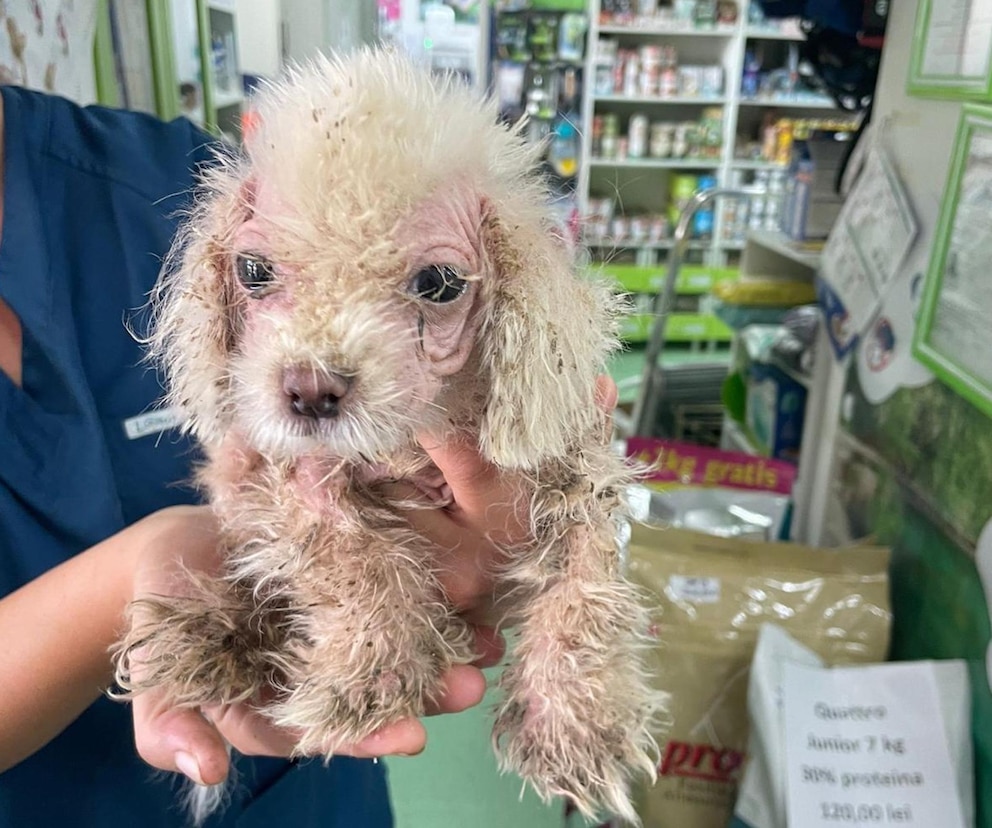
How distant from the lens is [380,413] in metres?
0.37

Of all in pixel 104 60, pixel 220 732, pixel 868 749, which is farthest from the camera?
pixel 104 60

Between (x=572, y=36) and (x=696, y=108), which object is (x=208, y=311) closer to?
(x=572, y=36)

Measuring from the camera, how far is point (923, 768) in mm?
952

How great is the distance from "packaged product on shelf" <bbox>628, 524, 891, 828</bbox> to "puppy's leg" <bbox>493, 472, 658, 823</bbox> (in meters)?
0.63

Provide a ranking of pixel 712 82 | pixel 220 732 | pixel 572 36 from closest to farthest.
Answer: pixel 220 732 → pixel 572 36 → pixel 712 82

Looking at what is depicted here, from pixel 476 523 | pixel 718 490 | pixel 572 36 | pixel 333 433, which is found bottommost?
pixel 718 490

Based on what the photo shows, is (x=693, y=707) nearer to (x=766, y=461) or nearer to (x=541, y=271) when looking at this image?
(x=766, y=461)

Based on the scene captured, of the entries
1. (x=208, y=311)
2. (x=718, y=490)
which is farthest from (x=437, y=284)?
(x=718, y=490)

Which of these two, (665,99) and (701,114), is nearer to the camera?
(665,99)

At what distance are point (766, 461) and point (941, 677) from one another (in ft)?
1.80

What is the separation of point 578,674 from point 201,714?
0.23 m

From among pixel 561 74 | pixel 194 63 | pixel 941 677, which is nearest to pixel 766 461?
pixel 941 677

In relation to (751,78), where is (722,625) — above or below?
below

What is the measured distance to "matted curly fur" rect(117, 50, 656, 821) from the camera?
38 centimetres
